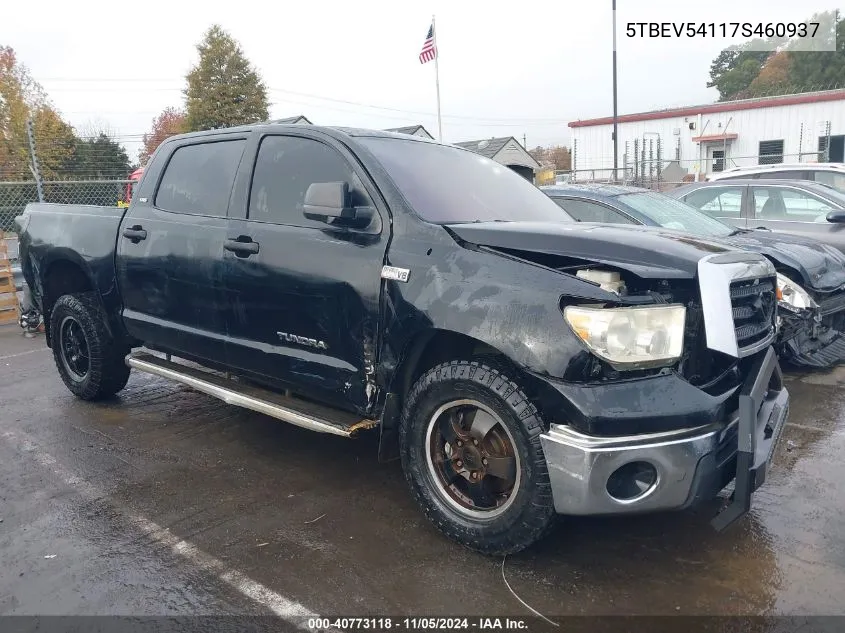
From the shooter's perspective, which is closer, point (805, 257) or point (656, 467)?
point (656, 467)

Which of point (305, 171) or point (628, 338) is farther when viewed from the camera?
point (305, 171)

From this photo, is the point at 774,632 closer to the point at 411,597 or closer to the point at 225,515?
the point at 411,597

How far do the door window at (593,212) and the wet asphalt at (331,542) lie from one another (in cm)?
239

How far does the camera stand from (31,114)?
41.2 meters

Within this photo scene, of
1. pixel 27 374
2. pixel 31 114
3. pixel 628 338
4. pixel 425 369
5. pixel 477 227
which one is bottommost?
pixel 27 374

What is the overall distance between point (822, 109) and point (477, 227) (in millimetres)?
33505

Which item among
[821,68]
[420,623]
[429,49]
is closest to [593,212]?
[420,623]

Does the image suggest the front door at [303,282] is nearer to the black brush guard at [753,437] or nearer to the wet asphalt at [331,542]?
the wet asphalt at [331,542]

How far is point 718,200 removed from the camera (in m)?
8.47

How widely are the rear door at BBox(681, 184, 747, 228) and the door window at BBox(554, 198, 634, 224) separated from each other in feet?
8.19

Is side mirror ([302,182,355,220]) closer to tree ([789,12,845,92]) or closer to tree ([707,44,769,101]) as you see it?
tree ([789,12,845,92])

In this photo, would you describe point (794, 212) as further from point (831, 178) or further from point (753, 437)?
point (753, 437)

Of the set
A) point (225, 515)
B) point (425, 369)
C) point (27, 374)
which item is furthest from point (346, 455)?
point (27, 374)

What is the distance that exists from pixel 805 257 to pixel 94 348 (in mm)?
5846
